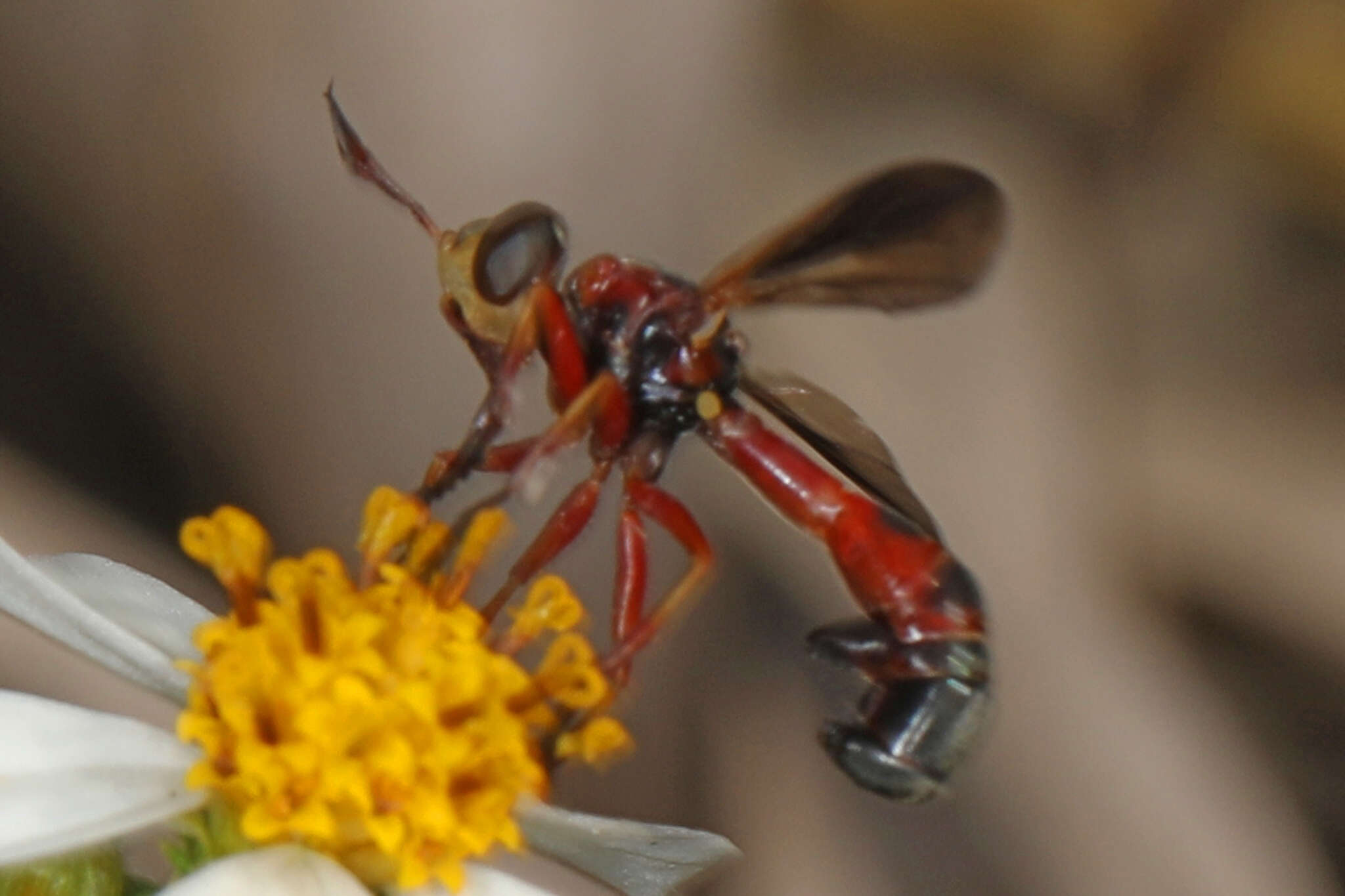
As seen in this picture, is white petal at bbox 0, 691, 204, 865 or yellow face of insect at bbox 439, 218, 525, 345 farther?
yellow face of insect at bbox 439, 218, 525, 345

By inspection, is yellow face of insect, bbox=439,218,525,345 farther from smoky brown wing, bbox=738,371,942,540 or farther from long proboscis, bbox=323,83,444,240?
smoky brown wing, bbox=738,371,942,540

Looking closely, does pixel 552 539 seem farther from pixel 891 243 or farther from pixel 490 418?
pixel 891 243

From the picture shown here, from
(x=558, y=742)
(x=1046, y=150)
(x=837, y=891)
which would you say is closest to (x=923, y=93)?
(x=1046, y=150)

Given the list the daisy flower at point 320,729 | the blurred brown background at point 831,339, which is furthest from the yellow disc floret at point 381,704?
the blurred brown background at point 831,339

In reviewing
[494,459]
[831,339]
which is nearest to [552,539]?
[494,459]

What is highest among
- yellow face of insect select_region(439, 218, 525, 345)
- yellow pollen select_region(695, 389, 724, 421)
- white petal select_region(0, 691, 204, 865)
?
yellow pollen select_region(695, 389, 724, 421)

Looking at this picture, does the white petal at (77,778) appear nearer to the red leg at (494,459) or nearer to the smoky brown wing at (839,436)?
the red leg at (494,459)

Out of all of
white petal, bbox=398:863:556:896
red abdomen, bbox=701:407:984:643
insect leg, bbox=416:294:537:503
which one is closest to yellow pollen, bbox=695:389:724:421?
red abdomen, bbox=701:407:984:643

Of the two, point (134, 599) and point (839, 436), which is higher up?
point (839, 436)
